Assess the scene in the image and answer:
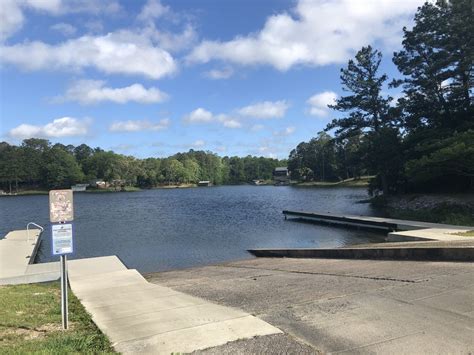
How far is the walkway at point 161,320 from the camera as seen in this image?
4902 millimetres

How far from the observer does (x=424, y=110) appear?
114 feet

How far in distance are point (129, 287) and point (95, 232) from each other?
19442mm

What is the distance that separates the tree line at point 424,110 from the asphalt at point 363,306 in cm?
1778

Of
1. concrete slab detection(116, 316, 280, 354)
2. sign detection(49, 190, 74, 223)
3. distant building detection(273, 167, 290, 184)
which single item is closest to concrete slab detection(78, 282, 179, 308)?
sign detection(49, 190, 74, 223)

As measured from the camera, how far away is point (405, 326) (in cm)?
516

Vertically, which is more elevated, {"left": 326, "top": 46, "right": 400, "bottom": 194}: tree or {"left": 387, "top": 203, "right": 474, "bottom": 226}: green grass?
{"left": 326, "top": 46, "right": 400, "bottom": 194}: tree

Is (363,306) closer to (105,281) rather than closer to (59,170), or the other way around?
(105,281)

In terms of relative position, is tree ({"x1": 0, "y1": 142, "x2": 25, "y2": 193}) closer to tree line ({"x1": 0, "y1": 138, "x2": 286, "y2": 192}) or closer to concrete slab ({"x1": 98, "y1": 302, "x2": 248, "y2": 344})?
tree line ({"x1": 0, "y1": 138, "x2": 286, "y2": 192})

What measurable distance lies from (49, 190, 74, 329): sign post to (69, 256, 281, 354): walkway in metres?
0.65

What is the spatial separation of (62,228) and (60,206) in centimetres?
31

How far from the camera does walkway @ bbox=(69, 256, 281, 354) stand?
4.90 metres

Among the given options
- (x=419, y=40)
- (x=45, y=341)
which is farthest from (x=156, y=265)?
(x=419, y=40)

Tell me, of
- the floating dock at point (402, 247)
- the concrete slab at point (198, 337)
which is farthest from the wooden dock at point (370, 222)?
the concrete slab at point (198, 337)

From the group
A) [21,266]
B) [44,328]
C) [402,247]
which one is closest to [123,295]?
[44,328]
